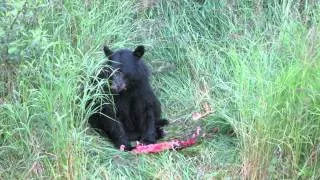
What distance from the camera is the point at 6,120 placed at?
498 centimetres

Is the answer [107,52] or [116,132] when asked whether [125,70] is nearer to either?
[107,52]

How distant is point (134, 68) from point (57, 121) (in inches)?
44.6

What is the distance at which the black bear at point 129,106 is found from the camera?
5590 mm

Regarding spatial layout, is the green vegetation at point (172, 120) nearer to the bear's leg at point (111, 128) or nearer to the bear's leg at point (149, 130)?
the bear's leg at point (111, 128)

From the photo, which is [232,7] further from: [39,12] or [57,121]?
[57,121]

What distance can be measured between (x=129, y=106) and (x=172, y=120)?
577mm

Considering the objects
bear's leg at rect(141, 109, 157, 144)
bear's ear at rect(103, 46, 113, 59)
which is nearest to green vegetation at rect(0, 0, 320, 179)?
bear's ear at rect(103, 46, 113, 59)

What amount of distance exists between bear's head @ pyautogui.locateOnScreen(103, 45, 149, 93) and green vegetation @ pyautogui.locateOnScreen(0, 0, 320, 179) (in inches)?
5.4

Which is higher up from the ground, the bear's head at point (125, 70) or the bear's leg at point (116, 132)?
the bear's head at point (125, 70)

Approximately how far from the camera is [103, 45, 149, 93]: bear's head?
Answer: 5539mm

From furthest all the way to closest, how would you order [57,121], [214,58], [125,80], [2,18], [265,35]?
[214,58]
[265,35]
[125,80]
[2,18]
[57,121]

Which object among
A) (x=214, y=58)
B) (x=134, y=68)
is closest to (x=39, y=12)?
(x=134, y=68)

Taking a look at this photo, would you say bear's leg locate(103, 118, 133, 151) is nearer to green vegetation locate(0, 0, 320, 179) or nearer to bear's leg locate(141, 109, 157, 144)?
green vegetation locate(0, 0, 320, 179)

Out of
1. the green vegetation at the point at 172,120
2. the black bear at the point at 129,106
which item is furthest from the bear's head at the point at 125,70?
the green vegetation at the point at 172,120
